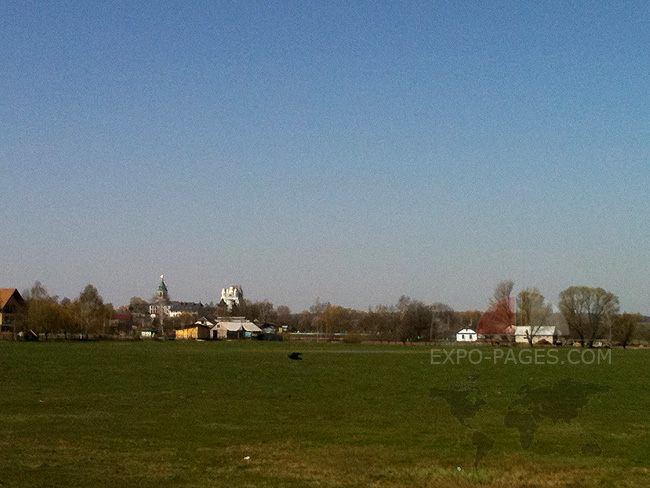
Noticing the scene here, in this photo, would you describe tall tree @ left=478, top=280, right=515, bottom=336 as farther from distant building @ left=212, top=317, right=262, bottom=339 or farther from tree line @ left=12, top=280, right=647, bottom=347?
distant building @ left=212, top=317, right=262, bottom=339

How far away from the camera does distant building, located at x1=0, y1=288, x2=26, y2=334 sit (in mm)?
165125

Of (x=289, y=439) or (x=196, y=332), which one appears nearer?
(x=289, y=439)

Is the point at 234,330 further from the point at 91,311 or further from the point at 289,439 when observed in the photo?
the point at 289,439

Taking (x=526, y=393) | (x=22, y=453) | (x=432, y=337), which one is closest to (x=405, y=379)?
(x=526, y=393)

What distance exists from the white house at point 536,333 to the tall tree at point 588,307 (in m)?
14.5

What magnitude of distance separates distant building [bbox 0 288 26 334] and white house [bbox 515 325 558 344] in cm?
10236

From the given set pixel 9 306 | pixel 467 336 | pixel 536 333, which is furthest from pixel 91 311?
pixel 536 333

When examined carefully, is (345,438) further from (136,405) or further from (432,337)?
(432,337)

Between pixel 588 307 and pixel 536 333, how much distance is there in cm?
3074

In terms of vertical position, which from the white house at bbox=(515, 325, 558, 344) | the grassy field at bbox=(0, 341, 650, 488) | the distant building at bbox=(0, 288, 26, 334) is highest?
the distant building at bbox=(0, 288, 26, 334)

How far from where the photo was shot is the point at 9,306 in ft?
548

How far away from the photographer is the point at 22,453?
15.7 meters

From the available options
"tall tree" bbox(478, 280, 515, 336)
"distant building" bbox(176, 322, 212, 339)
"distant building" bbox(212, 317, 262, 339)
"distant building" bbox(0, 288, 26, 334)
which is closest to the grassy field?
"tall tree" bbox(478, 280, 515, 336)

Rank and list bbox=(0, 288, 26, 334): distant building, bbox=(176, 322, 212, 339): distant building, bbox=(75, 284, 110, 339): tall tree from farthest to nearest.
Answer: bbox=(176, 322, 212, 339): distant building → bbox=(0, 288, 26, 334): distant building → bbox=(75, 284, 110, 339): tall tree
